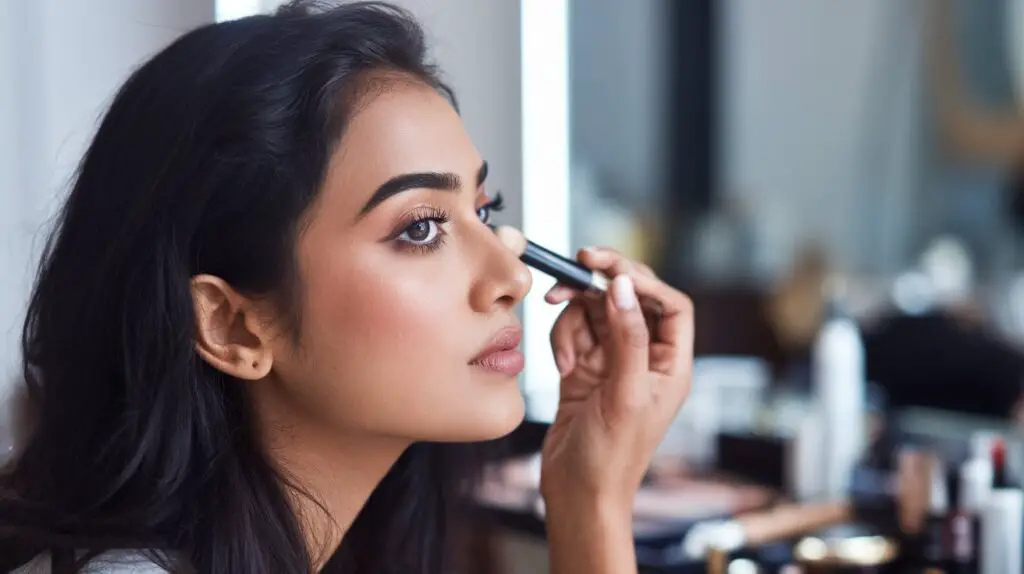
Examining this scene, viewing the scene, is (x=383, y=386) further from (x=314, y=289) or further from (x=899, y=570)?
(x=899, y=570)

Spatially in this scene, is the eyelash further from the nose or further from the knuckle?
the knuckle

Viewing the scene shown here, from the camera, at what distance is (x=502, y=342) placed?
69 cm

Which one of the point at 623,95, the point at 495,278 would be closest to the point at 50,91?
the point at 495,278

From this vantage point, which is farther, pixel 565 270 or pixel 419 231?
pixel 565 270

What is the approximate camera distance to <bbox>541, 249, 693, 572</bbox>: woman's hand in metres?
0.84

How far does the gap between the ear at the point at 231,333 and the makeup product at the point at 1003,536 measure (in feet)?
2.13

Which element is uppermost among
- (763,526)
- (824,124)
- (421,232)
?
(421,232)

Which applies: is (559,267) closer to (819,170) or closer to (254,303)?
(254,303)

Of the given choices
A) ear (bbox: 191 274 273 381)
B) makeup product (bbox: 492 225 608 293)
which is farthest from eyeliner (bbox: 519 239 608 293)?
ear (bbox: 191 274 273 381)

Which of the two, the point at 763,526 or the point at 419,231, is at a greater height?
the point at 419,231

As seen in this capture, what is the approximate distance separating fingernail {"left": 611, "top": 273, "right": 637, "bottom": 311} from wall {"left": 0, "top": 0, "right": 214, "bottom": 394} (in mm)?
548

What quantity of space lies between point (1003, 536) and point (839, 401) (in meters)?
0.35

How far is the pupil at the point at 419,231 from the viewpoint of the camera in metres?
0.67

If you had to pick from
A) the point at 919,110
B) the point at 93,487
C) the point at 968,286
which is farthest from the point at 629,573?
the point at 919,110
